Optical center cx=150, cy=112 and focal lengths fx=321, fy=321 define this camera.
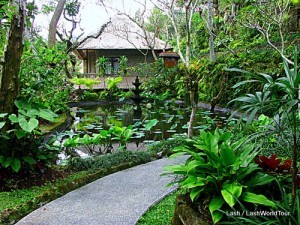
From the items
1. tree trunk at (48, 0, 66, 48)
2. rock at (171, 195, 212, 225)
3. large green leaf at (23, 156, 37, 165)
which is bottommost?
large green leaf at (23, 156, 37, 165)

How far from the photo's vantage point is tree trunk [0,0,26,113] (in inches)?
135

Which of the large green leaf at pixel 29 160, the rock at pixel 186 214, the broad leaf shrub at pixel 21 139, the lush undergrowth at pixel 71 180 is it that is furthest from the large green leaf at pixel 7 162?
the rock at pixel 186 214

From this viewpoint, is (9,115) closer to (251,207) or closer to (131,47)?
(251,207)

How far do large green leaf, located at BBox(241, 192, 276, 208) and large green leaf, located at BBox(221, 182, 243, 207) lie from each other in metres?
0.06

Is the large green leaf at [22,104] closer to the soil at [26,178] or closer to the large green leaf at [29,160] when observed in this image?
the large green leaf at [29,160]

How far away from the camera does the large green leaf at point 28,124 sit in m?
3.08

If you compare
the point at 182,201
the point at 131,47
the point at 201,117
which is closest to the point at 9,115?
the point at 182,201

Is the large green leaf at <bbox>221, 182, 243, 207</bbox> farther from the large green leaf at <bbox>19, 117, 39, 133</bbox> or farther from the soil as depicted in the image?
the soil

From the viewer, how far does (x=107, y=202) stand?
3037mm

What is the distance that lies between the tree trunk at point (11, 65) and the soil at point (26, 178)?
70 centimetres

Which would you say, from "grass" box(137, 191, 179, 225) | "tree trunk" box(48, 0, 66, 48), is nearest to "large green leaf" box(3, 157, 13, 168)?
"grass" box(137, 191, 179, 225)

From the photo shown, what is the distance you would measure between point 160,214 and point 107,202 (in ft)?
1.79

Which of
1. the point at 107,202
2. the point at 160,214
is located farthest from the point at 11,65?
the point at 160,214

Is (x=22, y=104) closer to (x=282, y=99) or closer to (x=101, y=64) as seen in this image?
(x=282, y=99)
